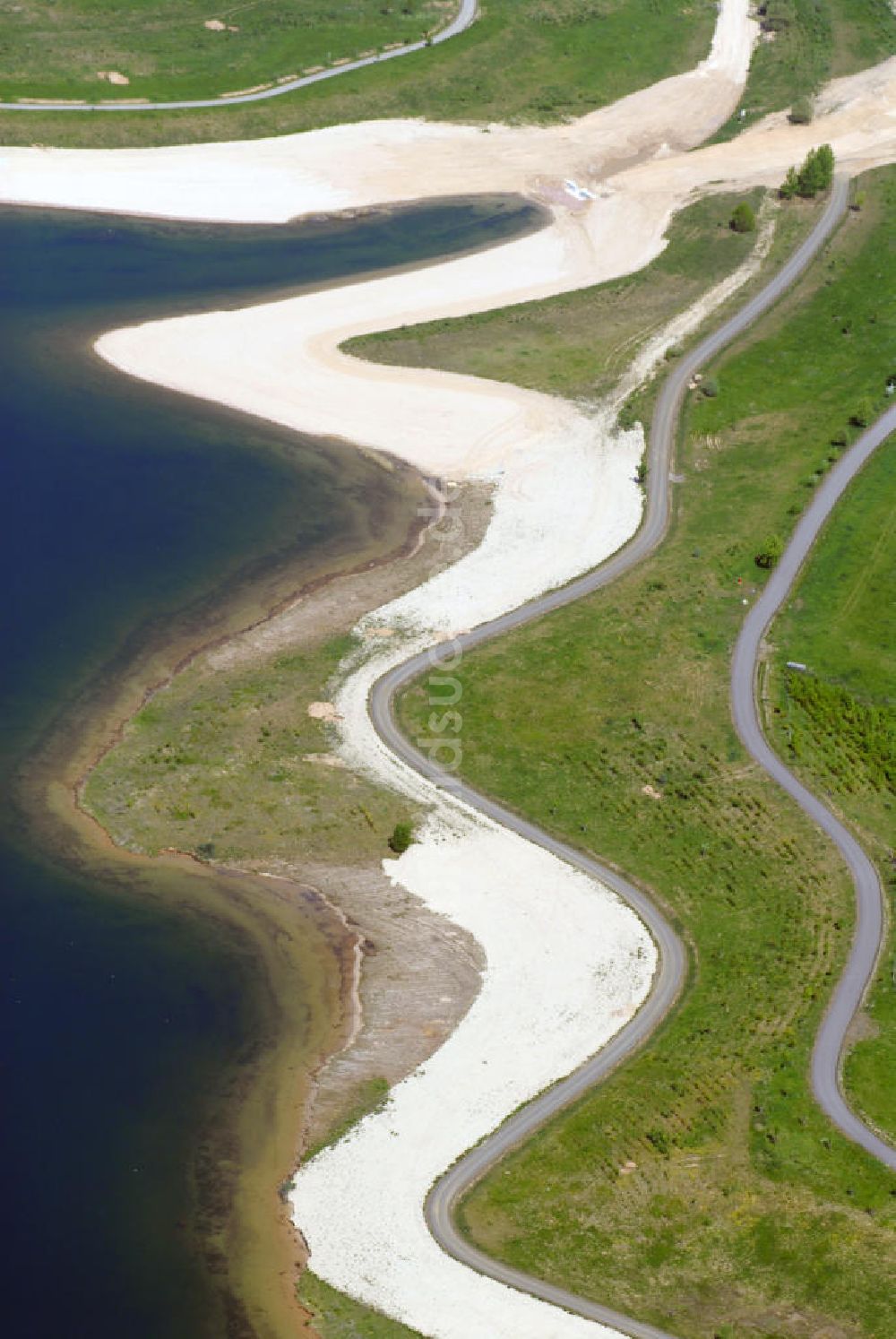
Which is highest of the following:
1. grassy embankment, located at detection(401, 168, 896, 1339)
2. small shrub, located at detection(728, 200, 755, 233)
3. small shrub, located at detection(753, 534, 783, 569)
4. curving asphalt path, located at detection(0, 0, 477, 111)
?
curving asphalt path, located at detection(0, 0, 477, 111)


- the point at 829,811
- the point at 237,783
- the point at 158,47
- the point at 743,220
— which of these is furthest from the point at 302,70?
the point at 829,811

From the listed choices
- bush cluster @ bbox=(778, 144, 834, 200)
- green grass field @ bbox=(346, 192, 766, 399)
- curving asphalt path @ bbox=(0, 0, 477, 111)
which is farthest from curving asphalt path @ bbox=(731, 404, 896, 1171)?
curving asphalt path @ bbox=(0, 0, 477, 111)

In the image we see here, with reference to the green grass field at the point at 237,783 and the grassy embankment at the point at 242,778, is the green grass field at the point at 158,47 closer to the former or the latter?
the grassy embankment at the point at 242,778

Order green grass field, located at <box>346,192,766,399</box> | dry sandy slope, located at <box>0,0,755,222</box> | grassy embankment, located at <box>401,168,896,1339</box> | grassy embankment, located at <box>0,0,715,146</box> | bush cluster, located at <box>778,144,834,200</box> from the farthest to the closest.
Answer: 1. grassy embankment, located at <box>0,0,715,146</box>
2. bush cluster, located at <box>778,144,834,200</box>
3. dry sandy slope, located at <box>0,0,755,222</box>
4. green grass field, located at <box>346,192,766,399</box>
5. grassy embankment, located at <box>401,168,896,1339</box>

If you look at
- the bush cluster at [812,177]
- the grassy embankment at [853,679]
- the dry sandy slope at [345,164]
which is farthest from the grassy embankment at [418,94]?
the grassy embankment at [853,679]

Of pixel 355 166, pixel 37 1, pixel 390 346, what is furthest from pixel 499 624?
pixel 37 1

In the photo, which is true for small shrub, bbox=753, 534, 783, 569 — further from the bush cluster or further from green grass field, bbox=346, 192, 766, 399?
the bush cluster
